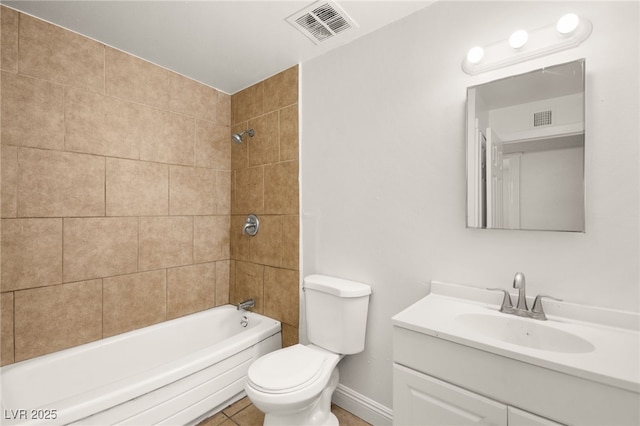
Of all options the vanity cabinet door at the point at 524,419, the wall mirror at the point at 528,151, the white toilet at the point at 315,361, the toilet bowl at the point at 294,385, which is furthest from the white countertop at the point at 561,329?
the toilet bowl at the point at 294,385

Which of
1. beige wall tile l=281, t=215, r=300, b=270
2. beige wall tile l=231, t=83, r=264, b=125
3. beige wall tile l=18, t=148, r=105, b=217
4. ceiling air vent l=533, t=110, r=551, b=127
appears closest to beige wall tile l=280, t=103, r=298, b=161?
beige wall tile l=231, t=83, r=264, b=125

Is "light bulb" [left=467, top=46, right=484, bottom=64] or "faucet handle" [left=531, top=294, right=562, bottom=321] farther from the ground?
"light bulb" [left=467, top=46, right=484, bottom=64]

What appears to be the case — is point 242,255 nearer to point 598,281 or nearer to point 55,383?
point 55,383

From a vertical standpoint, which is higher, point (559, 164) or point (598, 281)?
point (559, 164)

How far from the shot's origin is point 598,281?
1122mm

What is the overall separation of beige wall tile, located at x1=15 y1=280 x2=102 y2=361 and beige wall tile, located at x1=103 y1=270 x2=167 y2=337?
61mm

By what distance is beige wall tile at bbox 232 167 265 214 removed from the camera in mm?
2382

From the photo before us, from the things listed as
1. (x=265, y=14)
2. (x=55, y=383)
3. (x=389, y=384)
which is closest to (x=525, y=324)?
(x=389, y=384)

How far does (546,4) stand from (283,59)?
5.00 ft

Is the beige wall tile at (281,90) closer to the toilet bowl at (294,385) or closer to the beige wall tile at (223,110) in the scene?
the beige wall tile at (223,110)

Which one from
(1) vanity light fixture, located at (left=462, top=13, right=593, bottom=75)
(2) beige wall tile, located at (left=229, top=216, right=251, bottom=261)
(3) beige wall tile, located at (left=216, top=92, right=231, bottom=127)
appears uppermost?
(3) beige wall tile, located at (left=216, top=92, right=231, bottom=127)

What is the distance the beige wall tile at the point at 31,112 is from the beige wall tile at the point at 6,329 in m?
0.40

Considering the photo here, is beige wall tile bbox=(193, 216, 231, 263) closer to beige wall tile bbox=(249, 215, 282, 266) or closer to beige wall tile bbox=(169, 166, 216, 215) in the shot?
beige wall tile bbox=(169, 166, 216, 215)

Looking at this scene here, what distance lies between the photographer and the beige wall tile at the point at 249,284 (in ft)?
7.77
